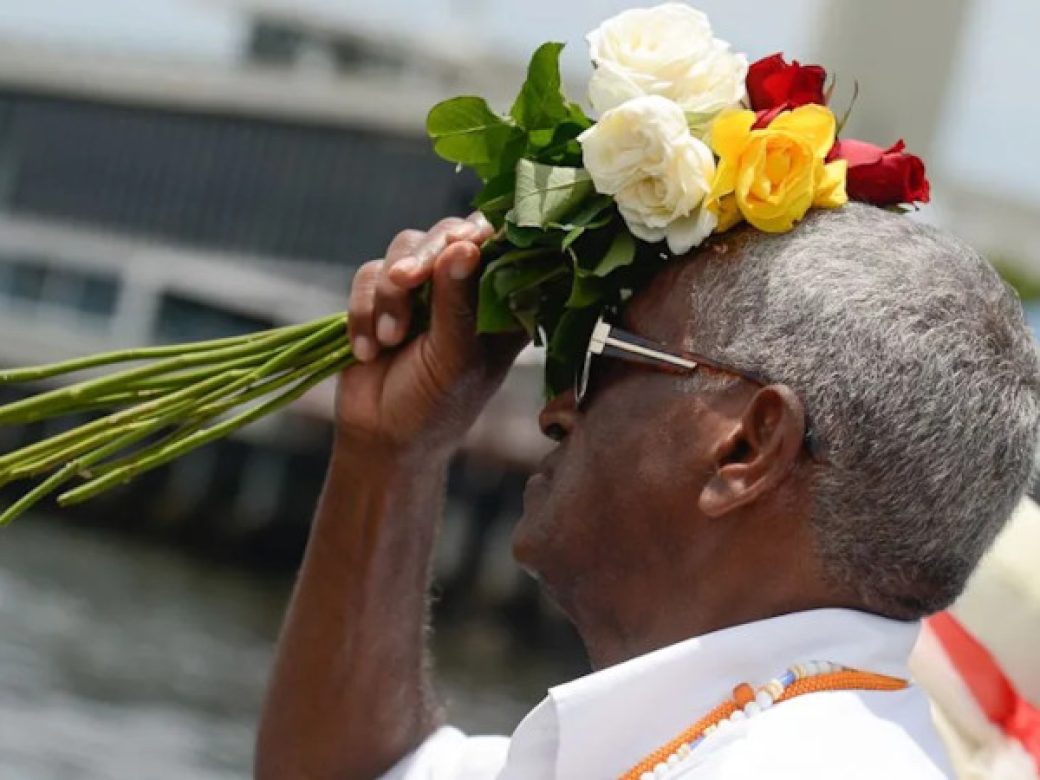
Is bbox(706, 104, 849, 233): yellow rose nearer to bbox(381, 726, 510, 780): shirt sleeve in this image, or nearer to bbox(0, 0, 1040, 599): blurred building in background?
bbox(381, 726, 510, 780): shirt sleeve

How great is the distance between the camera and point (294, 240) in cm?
3075

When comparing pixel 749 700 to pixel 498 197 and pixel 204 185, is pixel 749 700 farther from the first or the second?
pixel 204 185

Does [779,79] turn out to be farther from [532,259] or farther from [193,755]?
[193,755]

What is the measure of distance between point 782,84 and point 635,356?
317mm

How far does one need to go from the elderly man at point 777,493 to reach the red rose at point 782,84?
0.15m

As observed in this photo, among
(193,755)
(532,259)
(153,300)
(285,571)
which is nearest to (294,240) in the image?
(153,300)

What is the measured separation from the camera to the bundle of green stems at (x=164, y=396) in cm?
234

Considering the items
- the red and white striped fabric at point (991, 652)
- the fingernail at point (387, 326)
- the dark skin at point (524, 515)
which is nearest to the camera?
the dark skin at point (524, 515)

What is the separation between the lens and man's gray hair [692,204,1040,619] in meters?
1.95

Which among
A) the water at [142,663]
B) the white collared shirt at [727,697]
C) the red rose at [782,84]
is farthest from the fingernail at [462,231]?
the water at [142,663]

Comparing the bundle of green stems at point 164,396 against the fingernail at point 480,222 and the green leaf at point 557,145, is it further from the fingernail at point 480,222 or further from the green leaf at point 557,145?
the green leaf at point 557,145

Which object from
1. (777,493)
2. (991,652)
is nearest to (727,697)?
(777,493)

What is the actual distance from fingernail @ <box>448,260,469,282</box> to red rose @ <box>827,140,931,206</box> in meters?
0.40

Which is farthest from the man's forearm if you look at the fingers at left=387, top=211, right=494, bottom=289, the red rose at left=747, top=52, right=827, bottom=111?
the red rose at left=747, top=52, right=827, bottom=111
